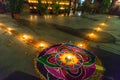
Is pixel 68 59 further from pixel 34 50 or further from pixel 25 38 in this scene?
pixel 25 38

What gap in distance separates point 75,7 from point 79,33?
7.64 metres

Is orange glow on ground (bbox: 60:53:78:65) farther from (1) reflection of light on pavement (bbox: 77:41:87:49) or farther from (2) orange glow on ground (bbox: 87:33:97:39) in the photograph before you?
(2) orange glow on ground (bbox: 87:33:97:39)

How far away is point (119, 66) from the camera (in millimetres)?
4613

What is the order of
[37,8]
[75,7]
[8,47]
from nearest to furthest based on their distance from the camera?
[8,47] < [37,8] < [75,7]

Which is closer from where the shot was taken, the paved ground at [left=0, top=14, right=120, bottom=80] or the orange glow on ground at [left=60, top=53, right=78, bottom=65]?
the paved ground at [left=0, top=14, right=120, bottom=80]

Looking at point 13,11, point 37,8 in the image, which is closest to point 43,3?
point 37,8

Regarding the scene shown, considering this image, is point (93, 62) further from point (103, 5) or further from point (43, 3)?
point (103, 5)

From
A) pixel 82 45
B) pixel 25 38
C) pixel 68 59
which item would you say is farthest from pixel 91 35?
pixel 68 59

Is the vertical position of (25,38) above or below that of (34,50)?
above

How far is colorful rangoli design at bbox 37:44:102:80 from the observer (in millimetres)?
3909

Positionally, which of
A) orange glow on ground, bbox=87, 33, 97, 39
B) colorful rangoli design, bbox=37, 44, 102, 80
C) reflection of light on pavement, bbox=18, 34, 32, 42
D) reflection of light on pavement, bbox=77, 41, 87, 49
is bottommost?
colorful rangoli design, bbox=37, 44, 102, 80

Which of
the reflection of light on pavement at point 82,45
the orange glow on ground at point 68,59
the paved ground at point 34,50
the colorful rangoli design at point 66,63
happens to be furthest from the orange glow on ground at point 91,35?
the orange glow on ground at point 68,59

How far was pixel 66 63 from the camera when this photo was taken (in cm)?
434

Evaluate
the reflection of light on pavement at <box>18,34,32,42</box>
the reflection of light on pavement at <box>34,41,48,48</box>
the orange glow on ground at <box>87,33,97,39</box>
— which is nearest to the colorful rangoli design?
the reflection of light on pavement at <box>34,41,48,48</box>
